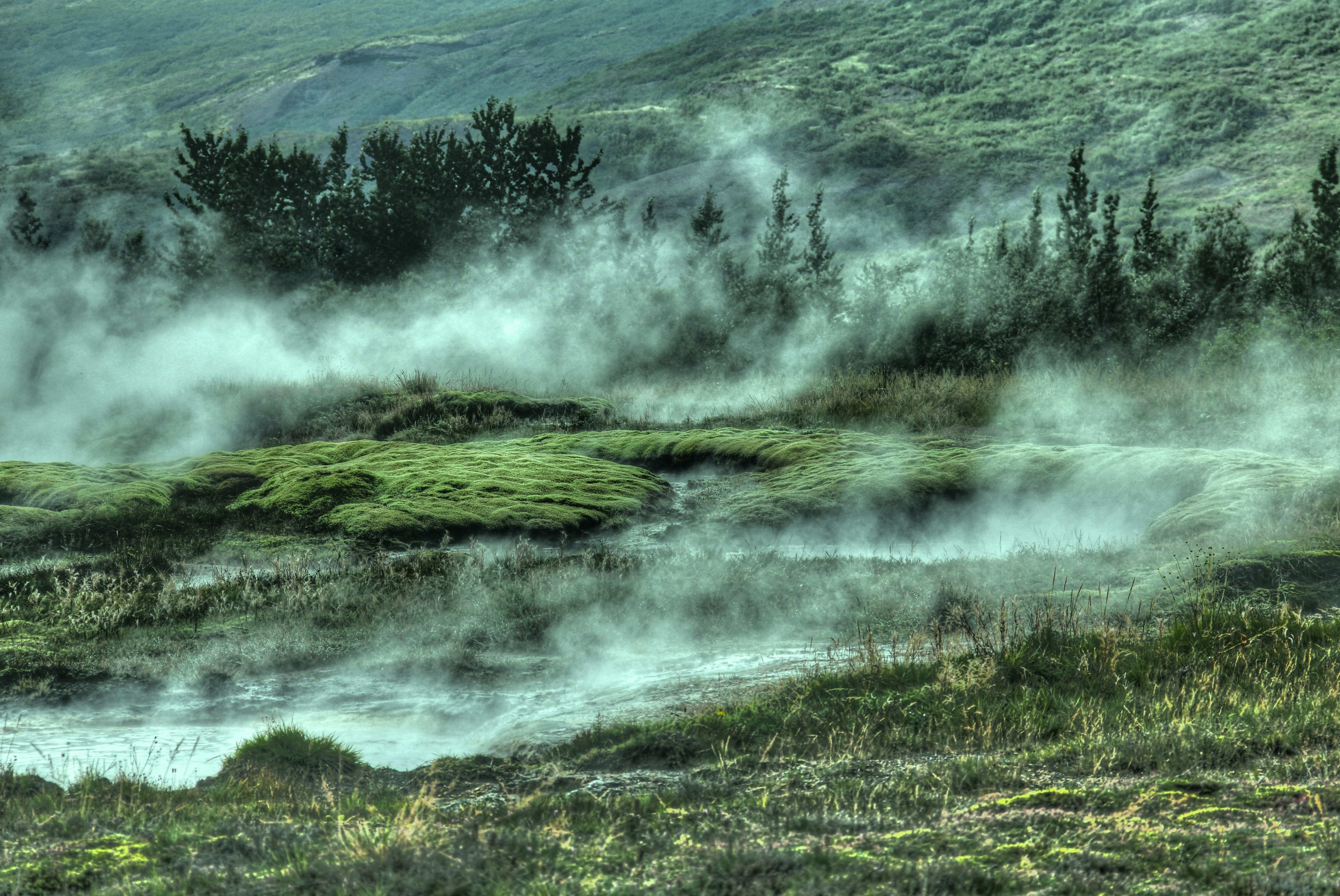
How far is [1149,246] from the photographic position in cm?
3053

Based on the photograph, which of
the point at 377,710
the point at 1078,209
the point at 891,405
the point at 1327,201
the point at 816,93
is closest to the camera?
the point at 377,710

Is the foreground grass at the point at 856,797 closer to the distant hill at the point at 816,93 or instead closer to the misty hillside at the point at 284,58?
the distant hill at the point at 816,93

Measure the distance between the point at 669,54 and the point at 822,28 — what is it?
17660mm

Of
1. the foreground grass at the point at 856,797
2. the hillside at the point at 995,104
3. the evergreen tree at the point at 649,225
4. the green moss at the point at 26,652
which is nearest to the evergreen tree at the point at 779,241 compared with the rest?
the evergreen tree at the point at 649,225

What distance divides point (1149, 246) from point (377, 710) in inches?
1128

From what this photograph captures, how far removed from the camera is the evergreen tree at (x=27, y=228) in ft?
161

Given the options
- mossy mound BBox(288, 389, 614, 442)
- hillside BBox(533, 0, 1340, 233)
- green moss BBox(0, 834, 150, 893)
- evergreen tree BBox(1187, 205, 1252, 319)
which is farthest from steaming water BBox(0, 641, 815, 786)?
hillside BBox(533, 0, 1340, 233)

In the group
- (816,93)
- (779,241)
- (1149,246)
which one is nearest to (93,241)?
(779,241)

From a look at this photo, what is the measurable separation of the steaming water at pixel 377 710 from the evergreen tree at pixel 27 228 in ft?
158

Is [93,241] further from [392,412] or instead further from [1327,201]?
[1327,201]

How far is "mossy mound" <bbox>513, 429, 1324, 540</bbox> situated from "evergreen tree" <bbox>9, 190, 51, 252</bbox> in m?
43.0

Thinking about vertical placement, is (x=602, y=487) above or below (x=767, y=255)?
below

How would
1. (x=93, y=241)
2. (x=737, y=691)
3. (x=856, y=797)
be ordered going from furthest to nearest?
(x=93, y=241), (x=737, y=691), (x=856, y=797)

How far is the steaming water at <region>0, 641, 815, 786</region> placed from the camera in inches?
269
